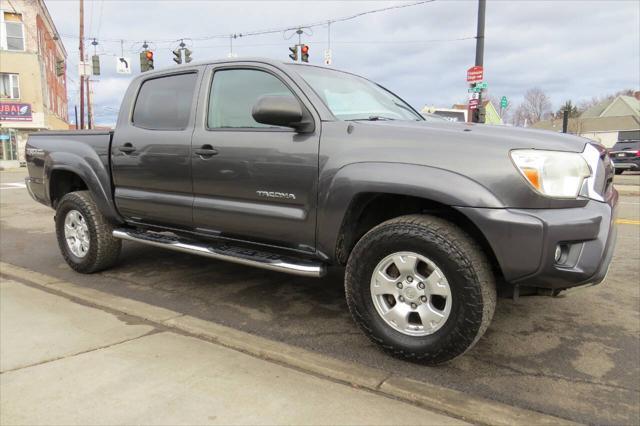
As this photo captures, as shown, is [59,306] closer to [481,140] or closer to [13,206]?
[481,140]

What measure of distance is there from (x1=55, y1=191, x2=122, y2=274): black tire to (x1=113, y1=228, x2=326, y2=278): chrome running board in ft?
0.73

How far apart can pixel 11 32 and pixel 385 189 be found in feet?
118

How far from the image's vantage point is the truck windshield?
11.8ft

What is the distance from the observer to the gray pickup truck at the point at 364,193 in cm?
272

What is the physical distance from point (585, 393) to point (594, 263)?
2.32 feet

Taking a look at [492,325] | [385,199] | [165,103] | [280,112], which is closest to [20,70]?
[165,103]

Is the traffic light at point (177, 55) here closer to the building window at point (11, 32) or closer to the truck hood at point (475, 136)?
the building window at point (11, 32)

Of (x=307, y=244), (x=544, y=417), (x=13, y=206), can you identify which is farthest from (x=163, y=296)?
(x=13, y=206)

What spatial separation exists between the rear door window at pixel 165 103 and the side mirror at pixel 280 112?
3.57 feet

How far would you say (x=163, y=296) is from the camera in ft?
14.5

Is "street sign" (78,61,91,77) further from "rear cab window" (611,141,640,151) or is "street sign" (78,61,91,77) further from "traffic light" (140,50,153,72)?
"rear cab window" (611,141,640,151)

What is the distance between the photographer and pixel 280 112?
327 centimetres

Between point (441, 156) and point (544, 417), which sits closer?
point (544, 417)

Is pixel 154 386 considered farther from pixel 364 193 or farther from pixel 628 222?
pixel 628 222
